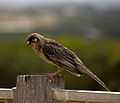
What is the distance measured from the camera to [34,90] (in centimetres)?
586

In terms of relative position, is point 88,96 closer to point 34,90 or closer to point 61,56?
point 34,90

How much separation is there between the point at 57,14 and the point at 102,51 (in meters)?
23.0

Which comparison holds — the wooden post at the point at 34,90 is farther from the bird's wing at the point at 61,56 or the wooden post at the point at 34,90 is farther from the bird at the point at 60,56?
the bird's wing at the point at 61,56

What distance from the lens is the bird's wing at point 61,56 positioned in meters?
7.03

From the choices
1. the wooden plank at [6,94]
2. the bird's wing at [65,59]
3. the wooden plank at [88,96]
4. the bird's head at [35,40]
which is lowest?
the wooden plank at [88,96]

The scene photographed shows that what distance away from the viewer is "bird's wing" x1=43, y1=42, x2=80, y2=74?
23.1 ft

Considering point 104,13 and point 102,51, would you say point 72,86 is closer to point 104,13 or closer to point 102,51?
point 102,51

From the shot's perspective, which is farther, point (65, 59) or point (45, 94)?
point (65, 59)

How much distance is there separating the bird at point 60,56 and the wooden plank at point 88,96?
80 centimetres

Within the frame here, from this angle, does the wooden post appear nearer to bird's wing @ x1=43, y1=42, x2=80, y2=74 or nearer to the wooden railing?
the wooden railing

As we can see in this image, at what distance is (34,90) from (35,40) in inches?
67.9

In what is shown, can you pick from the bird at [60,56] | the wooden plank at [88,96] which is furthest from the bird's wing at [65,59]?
the wooden plank at [88,96]

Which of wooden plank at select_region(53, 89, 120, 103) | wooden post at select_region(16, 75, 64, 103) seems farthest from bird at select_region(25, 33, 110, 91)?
wooden post at select_region(16, 75, 64, 103)

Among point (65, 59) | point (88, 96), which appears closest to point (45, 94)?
point (88, 96)
